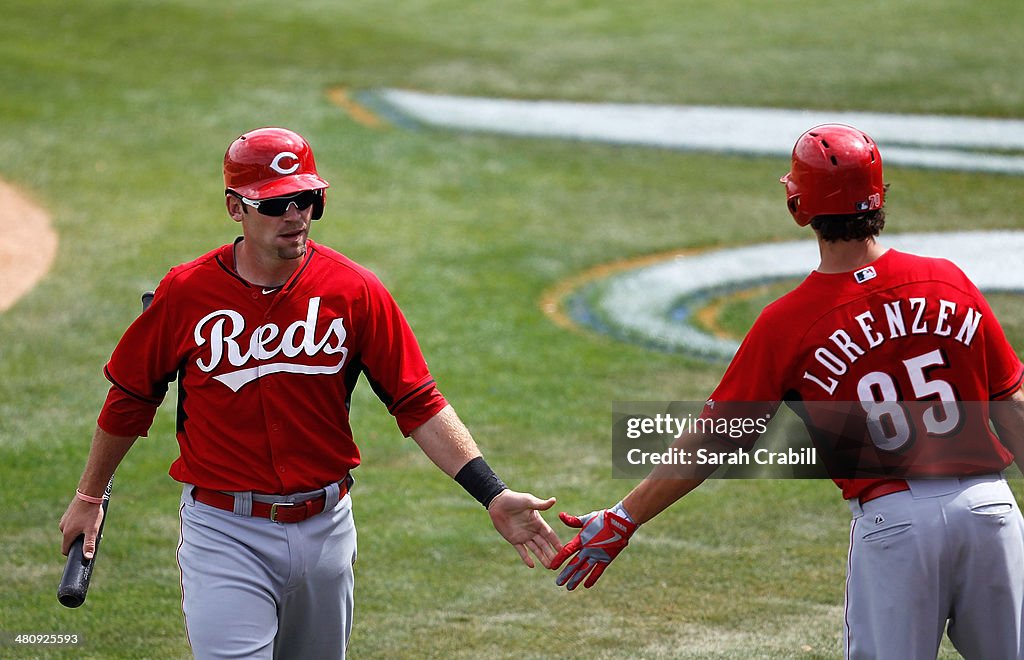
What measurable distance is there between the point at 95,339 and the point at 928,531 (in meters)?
8.97

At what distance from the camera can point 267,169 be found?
457 cm

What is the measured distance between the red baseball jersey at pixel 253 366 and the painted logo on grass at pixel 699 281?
6.49 metres

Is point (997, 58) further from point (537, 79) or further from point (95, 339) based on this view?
point (95, 339)

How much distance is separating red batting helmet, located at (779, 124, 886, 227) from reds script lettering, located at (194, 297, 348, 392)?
1.56m

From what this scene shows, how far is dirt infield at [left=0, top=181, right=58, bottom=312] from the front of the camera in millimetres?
13336

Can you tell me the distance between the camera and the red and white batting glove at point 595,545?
4719 mm

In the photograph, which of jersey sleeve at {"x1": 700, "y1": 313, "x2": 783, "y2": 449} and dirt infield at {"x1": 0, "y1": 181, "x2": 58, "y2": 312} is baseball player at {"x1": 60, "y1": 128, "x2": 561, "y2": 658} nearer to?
jersey sleeve at {"x1": 700, "y1": 313, "x2": 783, "y2": 449}

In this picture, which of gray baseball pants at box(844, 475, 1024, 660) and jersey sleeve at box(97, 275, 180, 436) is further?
jersey sleeve at box(97, 275, 180, 436)

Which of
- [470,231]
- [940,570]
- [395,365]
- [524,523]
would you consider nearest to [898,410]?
[940,570]

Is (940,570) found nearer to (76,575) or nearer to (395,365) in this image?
(395,365)

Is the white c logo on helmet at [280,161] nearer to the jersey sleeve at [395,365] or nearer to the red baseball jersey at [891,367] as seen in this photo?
the jersey sleeve at [395,365]

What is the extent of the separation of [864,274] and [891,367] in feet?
0.98

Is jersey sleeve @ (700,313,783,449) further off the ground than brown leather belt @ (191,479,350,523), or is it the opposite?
jersey sleeve @ (700,313,783,449)

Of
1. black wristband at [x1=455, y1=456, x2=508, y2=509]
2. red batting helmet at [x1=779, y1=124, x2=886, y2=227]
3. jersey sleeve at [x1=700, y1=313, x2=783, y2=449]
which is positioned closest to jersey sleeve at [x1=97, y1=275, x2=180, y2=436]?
black wristband at [x1=455, y1=456, x2=508, y2=509]
